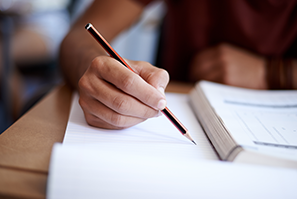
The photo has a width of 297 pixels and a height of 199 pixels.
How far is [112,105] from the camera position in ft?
1.02

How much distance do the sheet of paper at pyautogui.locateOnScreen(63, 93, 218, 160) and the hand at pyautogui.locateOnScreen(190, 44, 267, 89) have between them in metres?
0.30

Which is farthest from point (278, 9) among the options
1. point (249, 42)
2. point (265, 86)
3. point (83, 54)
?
point (83, 54)

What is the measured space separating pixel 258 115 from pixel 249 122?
48mm

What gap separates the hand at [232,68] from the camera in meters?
0.63

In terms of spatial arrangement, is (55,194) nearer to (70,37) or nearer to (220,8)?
(70,37)

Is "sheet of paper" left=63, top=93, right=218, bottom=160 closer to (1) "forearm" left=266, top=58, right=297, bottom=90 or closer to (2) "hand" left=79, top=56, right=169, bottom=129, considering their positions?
(2) "hand" left=79, top=56, right=169, bottom=129

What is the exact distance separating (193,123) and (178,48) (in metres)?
0.51

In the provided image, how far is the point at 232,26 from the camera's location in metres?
0.73

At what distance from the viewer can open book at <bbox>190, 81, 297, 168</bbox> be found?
260mm

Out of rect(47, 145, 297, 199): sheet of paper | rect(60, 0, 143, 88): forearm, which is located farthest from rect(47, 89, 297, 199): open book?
rect(60, 0, 143, 88): forearm

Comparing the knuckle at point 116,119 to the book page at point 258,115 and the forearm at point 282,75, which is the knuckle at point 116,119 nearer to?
the book page at point 258,115

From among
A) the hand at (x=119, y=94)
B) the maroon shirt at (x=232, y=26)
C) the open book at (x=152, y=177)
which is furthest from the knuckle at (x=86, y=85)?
the maroon shirt at (x=232, y=26)

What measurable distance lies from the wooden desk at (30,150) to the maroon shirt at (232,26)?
516 millimetres

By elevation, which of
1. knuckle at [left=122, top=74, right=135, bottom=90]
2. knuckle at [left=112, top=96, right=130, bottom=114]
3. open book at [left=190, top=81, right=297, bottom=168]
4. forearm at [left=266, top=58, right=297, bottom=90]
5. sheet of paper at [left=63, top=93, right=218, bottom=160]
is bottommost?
forearm at [left=266, top=58, right=297, bottom=90]
